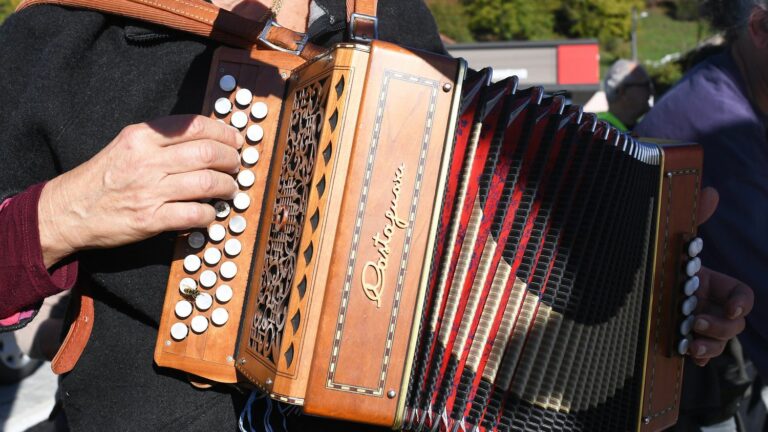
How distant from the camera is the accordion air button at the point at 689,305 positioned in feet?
5.61

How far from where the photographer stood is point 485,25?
28.1 metres

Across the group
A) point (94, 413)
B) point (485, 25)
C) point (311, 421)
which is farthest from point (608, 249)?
point (485, 25)

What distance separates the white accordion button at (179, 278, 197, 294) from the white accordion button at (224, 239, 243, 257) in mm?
78

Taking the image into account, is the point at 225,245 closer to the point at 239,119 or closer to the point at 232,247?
the point at 232,247

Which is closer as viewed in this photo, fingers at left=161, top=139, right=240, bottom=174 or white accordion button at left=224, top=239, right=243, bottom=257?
fingers at left=161, top=139, right=240, bottom=174

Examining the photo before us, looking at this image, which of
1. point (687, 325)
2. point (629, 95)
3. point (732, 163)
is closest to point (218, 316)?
point (687, 325)

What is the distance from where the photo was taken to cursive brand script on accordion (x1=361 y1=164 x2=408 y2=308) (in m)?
1.22

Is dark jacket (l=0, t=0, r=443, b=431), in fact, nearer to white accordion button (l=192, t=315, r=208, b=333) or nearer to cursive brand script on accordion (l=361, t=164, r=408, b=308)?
white accordion button (l=192, t=315, r=208, b=333)

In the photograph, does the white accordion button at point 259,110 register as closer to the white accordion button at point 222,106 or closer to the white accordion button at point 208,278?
the white accordion button at point 222,106

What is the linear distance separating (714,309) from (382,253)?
3.27ft

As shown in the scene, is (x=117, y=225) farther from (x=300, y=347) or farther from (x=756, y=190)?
(x=756, y=190)

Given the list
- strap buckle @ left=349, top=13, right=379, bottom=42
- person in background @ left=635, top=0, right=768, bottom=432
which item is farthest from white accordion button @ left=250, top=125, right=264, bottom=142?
person in background @ left=635, top=0, right=768, bottom=432

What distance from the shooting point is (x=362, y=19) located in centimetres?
133

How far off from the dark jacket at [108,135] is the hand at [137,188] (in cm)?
12
